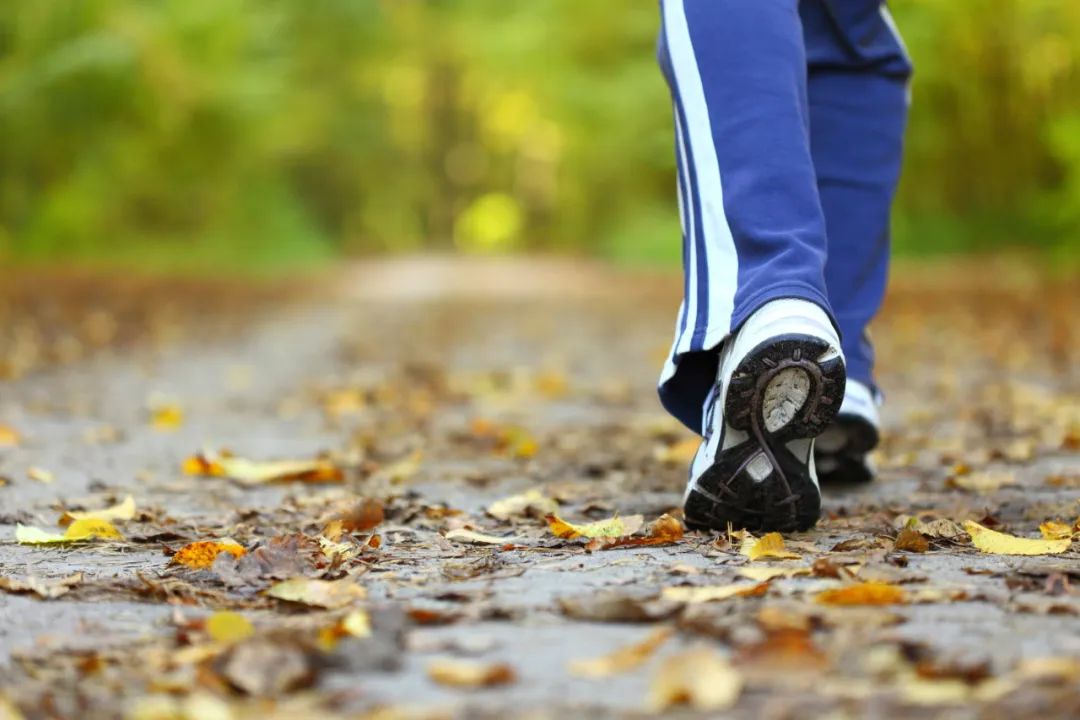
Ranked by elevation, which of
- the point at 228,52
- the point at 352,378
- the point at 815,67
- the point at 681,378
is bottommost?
the point at 352,378

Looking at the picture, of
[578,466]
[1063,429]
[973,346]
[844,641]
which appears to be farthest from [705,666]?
[973,346]

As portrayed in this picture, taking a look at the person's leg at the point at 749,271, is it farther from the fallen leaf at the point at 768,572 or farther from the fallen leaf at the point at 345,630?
the fallen leaf at the point at 345,630

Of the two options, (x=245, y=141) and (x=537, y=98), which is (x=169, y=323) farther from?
(x=537, y=98)

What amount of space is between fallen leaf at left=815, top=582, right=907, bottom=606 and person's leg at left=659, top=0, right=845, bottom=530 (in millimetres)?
393

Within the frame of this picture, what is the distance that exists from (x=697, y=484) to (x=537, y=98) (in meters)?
30.3

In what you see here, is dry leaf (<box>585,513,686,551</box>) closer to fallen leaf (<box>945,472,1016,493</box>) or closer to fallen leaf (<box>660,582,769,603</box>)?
fallen leaf (<box>660,582,769,603</box>)

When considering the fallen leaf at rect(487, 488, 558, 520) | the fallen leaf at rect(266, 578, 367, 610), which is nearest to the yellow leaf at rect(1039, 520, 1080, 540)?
the fallen leaf at rect(487, 488, 558, 520)

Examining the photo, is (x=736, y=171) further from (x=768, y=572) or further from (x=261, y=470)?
(x=261, y=470)

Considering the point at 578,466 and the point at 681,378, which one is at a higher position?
the point at 681,378

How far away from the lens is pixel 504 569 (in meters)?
1.75

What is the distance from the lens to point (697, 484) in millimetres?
1948

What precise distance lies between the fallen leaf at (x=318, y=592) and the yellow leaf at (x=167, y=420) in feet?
8.05

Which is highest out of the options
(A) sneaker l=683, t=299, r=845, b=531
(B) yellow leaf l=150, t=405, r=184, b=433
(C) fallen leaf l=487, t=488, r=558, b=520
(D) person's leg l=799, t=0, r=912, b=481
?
(D) person's leg l=799, t=0, r=912, b=481

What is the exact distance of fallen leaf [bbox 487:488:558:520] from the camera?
2.31 metres
